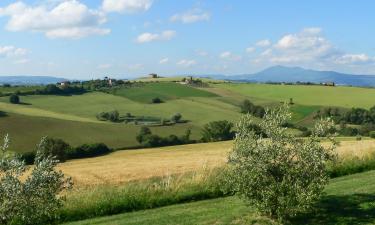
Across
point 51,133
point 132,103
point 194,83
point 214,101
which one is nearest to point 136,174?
point 51,133

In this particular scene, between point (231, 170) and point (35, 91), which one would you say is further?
point (35, 91)

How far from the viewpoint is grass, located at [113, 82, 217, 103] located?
13688 centimetres

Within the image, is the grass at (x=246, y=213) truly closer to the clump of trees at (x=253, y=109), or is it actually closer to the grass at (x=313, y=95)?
the clump of trees at (x=253, y=109)

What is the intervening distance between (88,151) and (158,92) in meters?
76.8

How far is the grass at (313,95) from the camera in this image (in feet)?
433

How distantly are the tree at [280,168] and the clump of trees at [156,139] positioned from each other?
63.9 m

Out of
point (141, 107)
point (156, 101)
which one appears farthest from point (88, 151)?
point (156, 101)

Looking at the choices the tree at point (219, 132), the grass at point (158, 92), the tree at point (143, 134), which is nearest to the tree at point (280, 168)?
the tree at point (143, 134)

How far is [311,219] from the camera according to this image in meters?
17.5

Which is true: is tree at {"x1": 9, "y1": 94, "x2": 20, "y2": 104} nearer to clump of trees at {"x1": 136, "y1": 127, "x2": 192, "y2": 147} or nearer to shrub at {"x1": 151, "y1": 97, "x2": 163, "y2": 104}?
shrub at {"x1": 151, "y1": 97, "x2": 163, "y2": 104}

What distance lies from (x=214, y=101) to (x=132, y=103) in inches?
939

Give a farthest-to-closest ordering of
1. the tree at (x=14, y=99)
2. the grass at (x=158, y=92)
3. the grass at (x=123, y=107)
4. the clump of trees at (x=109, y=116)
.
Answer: the grass at (x=158, y=92)
the tree at (x=14, y=99)
the grass at (x=123, y=107)
the clump of trees at (x=109, y=116)

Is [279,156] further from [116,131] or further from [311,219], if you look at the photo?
[116,131]

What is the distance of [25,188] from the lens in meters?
13.9
